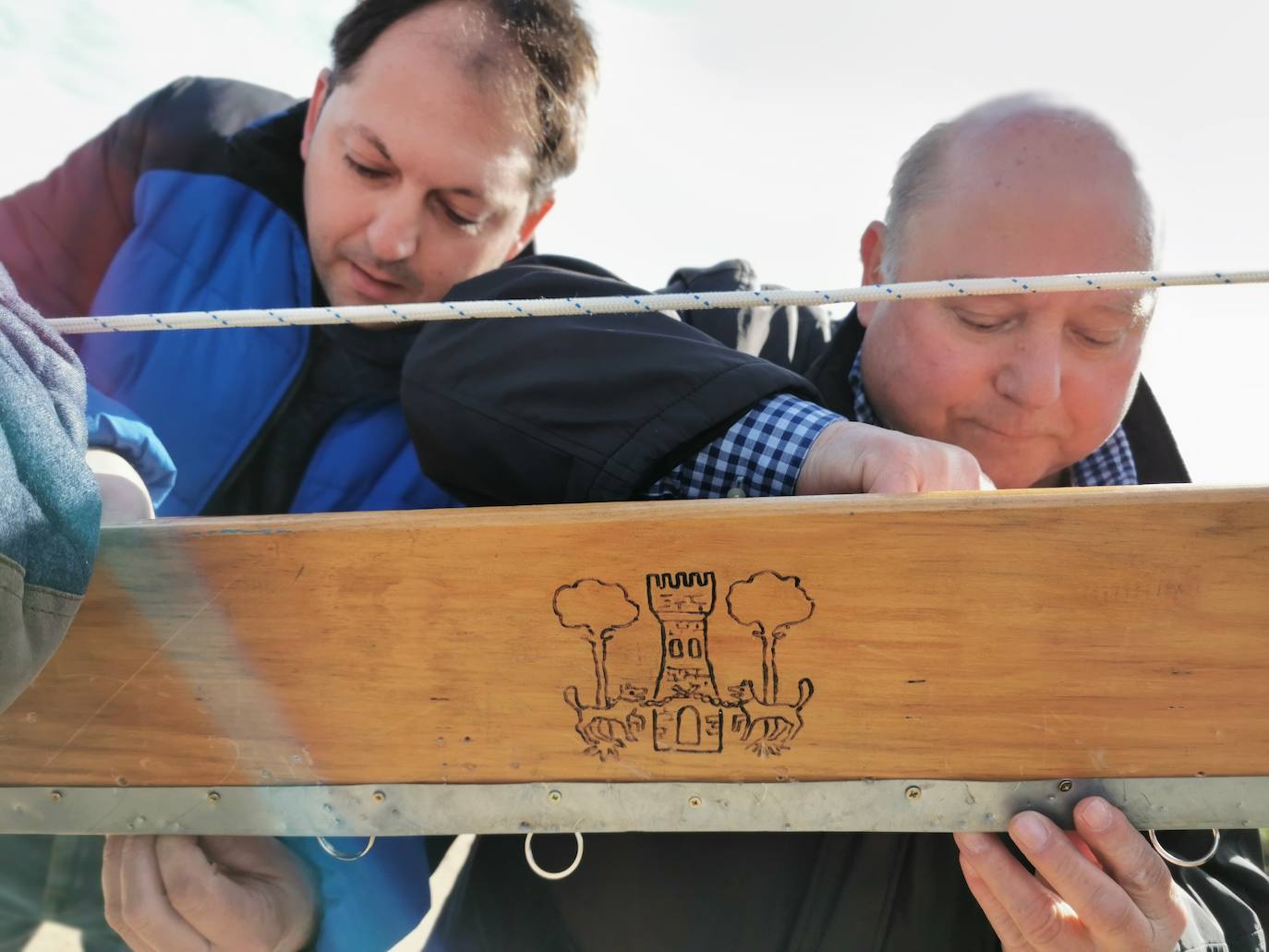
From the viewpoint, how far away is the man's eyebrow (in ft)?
5.48

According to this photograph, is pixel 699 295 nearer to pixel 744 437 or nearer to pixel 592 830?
pixel 744 437

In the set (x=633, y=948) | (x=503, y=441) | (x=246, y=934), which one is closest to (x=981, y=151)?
(x=503, y=441)

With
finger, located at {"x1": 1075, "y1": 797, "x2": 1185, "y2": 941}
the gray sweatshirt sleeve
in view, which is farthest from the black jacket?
the gray sweatshirt sleeve

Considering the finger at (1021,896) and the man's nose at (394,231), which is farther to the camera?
the man's nose at (394,231)

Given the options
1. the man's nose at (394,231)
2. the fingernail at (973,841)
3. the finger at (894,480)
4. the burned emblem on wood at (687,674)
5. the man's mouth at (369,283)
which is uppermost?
the man's nose at (394,231)

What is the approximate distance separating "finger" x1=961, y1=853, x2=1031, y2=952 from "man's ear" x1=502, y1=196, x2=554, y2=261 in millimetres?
1285

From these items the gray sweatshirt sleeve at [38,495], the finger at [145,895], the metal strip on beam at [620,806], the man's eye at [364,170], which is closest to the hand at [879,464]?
the metal strip on beam at [620,806]

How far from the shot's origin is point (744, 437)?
3.49 feet

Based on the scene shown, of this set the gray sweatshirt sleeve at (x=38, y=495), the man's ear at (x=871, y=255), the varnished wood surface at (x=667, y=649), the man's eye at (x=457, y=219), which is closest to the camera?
the gray sweatshirt sleeve at (x=38, y=495)

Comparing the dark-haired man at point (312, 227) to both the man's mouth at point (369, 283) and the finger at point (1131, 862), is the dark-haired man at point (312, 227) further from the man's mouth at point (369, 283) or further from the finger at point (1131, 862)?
the finger at point (1131, 862)

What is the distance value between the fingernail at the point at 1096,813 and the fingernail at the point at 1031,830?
0.11 feet

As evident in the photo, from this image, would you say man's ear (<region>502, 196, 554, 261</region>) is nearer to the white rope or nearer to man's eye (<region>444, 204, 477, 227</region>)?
man's eye (<region>444, 204, 477, 227</region>)

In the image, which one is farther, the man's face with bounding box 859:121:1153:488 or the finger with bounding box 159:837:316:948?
the man's face with bounding box 859:121:1153:488

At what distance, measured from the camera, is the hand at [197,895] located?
1.07 m
